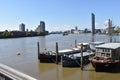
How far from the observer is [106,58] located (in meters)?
27.6

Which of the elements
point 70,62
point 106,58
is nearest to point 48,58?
point 70,62

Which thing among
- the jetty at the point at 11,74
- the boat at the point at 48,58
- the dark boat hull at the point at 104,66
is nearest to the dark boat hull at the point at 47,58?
the boat at the point at 48,58

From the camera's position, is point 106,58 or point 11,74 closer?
point 11,74

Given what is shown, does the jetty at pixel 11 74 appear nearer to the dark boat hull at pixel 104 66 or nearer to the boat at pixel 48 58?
the dark boat hull at pixel 104 66

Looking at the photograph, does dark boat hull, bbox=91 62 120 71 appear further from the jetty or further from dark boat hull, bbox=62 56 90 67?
the jetty

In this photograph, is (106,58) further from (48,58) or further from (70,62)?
(48,58)

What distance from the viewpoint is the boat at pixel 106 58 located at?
2642cm

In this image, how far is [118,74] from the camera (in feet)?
84.7

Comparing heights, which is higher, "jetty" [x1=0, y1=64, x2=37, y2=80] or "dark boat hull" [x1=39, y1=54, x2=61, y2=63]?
"jetty" [x1=0, y1=64, x2=37, y2=80]

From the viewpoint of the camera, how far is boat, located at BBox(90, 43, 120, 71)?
86.7ft

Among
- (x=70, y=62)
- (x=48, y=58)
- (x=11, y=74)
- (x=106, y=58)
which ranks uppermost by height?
(x=11, y=74)

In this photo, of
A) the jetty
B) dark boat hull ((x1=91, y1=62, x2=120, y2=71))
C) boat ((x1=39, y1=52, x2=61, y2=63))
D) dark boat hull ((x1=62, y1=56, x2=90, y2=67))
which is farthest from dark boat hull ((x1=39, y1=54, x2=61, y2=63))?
the jetty

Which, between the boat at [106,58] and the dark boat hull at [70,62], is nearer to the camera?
the boat at [106,58]

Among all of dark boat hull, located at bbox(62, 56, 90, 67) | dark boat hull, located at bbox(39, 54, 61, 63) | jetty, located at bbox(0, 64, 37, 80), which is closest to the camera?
jetty, located at bbox(0, 64, 37, 80)
